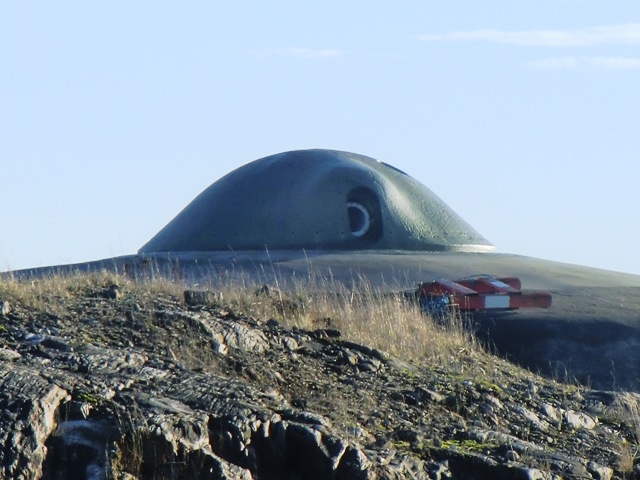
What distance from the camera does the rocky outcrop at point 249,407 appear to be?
589cm

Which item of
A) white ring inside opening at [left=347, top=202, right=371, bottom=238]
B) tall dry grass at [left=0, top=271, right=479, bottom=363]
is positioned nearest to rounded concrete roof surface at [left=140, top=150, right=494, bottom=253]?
white ring inside opening at [left=347, top=202, right=371, bottom=238]

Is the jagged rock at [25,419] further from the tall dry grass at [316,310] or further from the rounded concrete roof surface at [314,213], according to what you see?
the rounded concrete roof surface at [314,213]

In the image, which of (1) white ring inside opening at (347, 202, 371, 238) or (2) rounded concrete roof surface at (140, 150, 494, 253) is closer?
(2) rounded concrete roof surface at (140, 150, 494, 253)

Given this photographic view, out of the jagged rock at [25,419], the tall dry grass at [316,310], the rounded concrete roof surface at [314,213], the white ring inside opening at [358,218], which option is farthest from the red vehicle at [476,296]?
the jagged rock at [25,419]

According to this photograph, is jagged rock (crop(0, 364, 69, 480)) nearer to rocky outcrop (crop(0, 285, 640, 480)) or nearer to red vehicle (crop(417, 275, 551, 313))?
rocky outcrop (crop(0, 285, 640, 480))

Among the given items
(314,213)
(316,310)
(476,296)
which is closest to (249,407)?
(316,310)

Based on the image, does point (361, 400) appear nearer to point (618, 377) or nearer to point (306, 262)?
point (618, 377)

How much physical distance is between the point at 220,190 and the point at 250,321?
11141 mm

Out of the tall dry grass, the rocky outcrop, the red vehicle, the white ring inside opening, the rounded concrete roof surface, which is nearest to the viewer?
the rocky outcrop

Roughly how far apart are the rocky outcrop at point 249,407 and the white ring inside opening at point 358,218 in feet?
30.0

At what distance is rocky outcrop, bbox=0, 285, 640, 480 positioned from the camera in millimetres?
5891

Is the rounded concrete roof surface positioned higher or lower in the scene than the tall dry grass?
higher

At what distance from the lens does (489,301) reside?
1474 cm

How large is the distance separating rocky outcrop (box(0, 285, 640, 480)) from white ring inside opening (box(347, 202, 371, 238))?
9129mm
